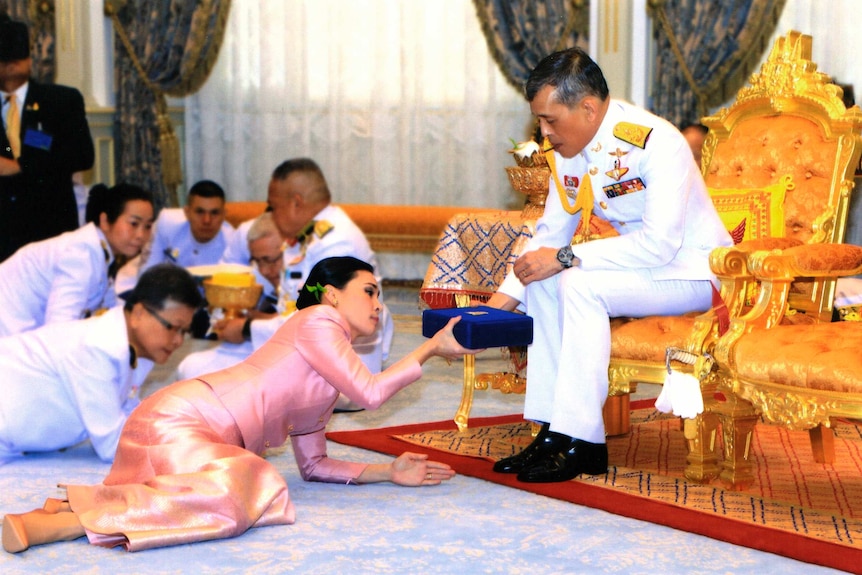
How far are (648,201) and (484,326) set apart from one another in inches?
27.9

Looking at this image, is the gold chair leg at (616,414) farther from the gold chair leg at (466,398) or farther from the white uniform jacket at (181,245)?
the white uniform jacket at (181,245)

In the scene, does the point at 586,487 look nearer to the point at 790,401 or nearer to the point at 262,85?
the point at 790,401

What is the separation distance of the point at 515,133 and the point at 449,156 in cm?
54

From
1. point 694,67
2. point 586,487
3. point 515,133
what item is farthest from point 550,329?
point 515,133

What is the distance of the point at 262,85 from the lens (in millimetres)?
8953

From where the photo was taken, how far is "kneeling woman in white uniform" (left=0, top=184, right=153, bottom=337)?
467cm

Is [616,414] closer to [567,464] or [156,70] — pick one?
[567,464]

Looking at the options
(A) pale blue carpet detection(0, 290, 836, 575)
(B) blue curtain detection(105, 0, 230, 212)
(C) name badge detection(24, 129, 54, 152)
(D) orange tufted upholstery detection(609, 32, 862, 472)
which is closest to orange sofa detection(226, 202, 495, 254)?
(B) blue curtain detection(105, 0, 230, 212)

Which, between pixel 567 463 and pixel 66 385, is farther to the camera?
pixel 66 385

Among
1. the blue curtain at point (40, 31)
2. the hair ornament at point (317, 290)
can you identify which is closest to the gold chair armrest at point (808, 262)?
the hair ornament at point (317, 290)

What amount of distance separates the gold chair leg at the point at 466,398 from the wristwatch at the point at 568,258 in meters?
0.85

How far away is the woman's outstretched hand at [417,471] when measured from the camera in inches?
135

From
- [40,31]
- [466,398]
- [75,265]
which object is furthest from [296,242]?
[40,31]

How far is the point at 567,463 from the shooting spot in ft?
11.3
